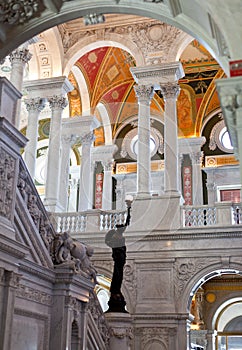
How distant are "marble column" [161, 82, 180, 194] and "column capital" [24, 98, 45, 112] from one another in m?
4.27

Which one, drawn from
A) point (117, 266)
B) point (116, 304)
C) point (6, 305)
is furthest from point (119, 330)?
point (6, 305)

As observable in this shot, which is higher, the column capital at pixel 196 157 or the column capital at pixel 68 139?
the column capital at pixel 196 157

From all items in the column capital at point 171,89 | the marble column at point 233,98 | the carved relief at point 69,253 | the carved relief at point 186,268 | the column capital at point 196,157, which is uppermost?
the column capital at point 196,157

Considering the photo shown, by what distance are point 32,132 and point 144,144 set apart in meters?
3.75

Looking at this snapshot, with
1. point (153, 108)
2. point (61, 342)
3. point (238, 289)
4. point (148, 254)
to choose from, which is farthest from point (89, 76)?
point (61, 342)

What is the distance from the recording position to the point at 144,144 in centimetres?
1680

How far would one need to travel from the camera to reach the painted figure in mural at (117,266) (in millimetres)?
11391

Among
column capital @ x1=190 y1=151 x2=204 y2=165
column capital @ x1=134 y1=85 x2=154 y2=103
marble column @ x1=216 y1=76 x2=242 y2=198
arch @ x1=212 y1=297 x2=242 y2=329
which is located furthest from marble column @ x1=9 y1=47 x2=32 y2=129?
marble column @ x1=216 y1=76 x2=242 y2=198

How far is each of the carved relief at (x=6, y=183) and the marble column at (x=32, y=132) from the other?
9.43m

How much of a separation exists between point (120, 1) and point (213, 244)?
8884 mm

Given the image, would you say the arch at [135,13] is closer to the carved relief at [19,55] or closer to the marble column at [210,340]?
the carved relief at [19,55]

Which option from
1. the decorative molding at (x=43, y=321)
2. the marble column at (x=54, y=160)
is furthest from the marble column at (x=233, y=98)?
the marble column at (x=54, y=160)

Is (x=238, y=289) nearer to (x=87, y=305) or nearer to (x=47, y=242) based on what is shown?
(x=87, y=305)

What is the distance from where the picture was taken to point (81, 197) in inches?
762
